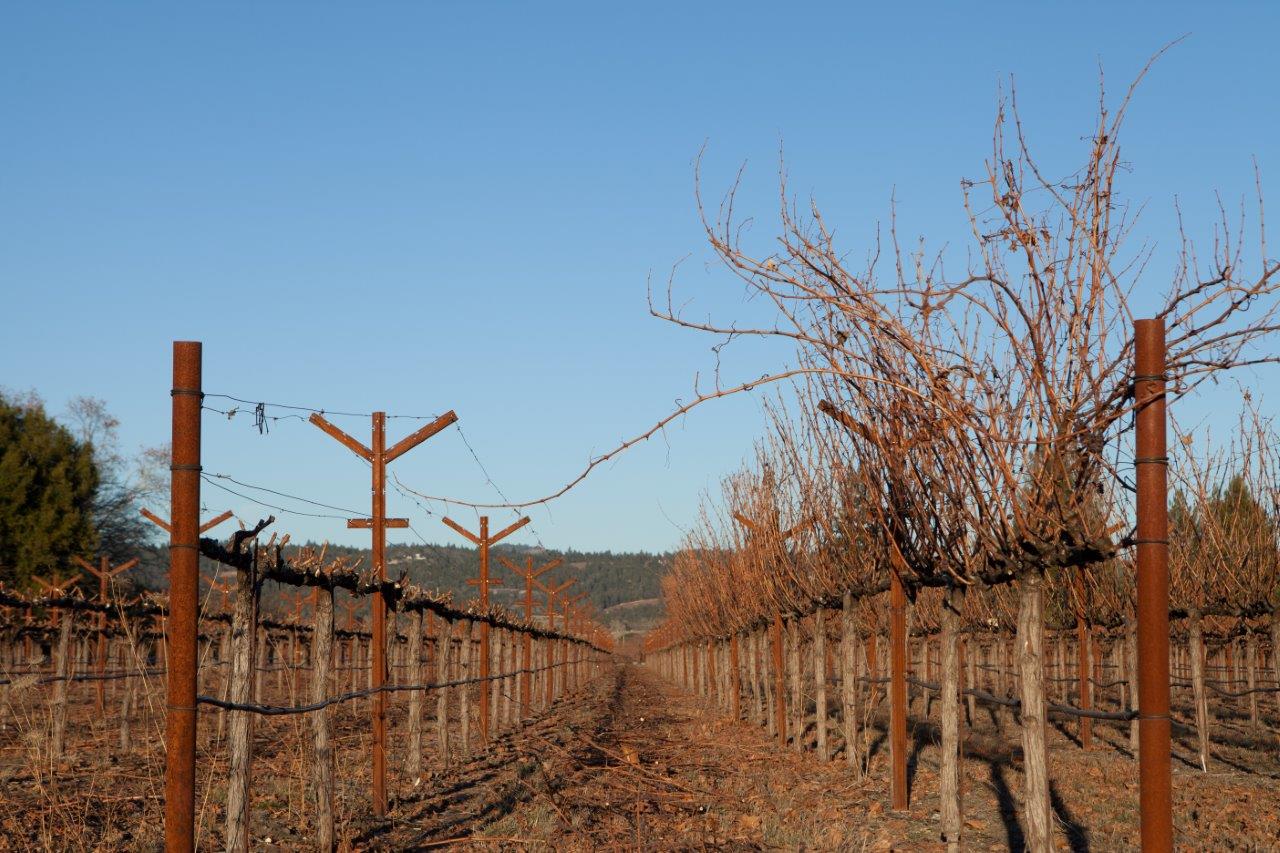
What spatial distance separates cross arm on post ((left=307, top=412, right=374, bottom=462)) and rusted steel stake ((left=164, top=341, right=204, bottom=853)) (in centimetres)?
751

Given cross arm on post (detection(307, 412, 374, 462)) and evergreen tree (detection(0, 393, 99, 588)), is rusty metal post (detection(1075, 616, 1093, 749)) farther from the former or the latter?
evergreen tree (detection(0, 393, 99, 588))

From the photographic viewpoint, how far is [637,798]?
1203 cm

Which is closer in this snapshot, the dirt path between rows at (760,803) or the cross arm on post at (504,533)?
the dirt path between rows at (760,803)

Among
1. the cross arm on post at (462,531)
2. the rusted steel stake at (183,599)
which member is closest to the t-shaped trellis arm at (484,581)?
the cross arm on post at (462,531)

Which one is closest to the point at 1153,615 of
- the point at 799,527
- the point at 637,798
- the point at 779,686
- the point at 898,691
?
the point at 898,691

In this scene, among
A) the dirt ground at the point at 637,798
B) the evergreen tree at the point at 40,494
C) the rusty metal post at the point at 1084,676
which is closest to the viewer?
the dirt ground at the point at 637,798

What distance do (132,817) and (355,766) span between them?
15.0 feet

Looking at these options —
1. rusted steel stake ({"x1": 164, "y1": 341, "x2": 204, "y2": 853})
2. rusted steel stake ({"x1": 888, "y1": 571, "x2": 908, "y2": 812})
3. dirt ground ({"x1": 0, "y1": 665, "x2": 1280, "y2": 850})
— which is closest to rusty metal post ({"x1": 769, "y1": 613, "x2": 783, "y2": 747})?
dirt ground ({"x1": 0, "y1": 665, "x2": 1280, "y2": 850})

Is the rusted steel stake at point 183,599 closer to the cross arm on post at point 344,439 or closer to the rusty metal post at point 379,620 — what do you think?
the rusty metal post at point 379,620

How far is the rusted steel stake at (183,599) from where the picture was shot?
5996mm

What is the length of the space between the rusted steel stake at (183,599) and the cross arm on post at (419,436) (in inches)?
292

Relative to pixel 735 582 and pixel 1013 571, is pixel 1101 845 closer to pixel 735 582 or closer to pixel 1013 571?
pixel 1013 571

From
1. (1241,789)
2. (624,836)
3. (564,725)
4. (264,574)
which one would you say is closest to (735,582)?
(564,725)

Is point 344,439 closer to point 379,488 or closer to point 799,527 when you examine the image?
point 379,488
